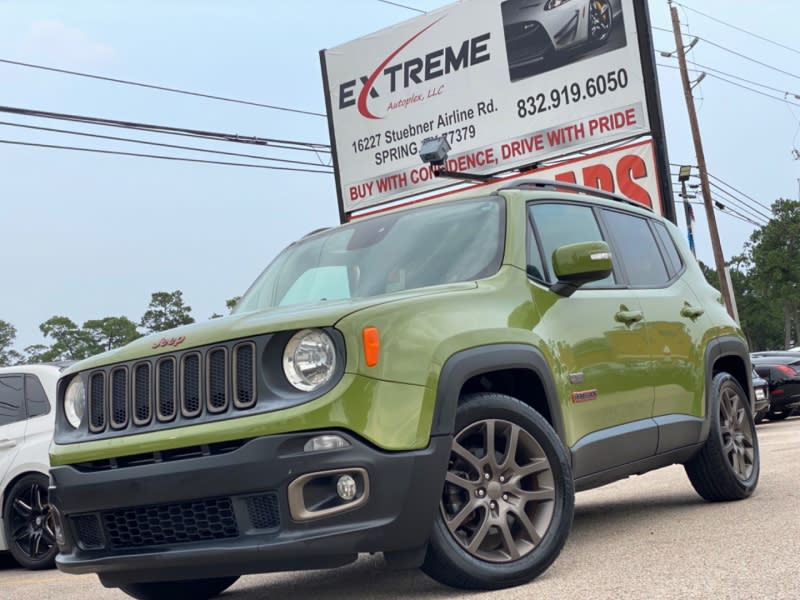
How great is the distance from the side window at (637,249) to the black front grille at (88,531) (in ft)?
10.6

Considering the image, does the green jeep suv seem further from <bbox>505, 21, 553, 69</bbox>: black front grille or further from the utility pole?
the utility pole

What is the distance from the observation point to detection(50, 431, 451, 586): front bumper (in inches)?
173

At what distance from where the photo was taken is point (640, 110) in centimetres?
1883

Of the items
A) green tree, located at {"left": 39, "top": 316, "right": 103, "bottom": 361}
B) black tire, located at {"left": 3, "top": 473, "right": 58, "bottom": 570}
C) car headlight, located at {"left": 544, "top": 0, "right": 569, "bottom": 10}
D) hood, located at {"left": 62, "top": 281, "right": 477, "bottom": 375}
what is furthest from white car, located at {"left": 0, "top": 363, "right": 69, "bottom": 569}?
green tree, located at {"left": 39, "top": 316, "right": 103, "bottom": 361}

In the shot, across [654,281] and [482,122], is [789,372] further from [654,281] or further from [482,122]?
[654,281]

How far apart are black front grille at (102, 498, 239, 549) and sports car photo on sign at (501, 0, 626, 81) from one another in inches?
624

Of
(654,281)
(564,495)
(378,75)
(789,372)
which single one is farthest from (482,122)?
(564,495)

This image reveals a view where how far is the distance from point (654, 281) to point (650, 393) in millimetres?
897

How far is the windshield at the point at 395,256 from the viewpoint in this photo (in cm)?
557

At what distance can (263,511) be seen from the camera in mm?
4480

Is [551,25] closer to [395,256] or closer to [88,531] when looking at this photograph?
[395,256]

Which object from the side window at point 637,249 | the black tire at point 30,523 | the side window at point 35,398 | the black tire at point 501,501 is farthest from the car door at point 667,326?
the side window at point 35,398

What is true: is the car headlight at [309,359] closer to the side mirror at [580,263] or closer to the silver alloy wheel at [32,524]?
the side mirror at [580,263]

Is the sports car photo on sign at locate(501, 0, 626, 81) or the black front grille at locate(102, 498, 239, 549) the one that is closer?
the black front grille at locate(102, 498, 239, 549)
